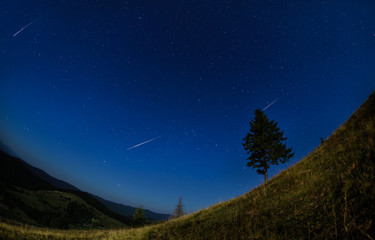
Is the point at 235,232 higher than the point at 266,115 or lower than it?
lower

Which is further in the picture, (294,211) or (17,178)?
(17,178)

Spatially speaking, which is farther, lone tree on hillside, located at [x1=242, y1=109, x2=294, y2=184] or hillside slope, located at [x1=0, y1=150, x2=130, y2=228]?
hillside slope, located at [x1=0, y1=150, x2=130, y2=228]

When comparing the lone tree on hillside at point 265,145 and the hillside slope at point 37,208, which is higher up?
the lone tree on hillside at point 265,145

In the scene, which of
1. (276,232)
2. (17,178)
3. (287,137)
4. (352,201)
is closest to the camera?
(352,201)

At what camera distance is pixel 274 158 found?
2245 centimetres

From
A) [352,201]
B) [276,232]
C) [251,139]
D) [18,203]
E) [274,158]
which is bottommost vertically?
[18,203]

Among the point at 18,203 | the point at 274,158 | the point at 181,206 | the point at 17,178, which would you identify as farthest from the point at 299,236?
the point at 17,178

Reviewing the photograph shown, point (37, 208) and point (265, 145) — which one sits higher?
point (265, 145)

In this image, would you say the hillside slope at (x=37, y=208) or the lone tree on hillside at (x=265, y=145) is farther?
the hillside slope at (x=37, y=208)

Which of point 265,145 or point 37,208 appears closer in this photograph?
point 265,145

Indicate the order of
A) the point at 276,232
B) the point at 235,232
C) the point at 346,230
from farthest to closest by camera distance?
1. the point at 235,232
2. the point at 276,232
3. the point at 346,230

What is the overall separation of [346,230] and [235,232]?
2210 mm

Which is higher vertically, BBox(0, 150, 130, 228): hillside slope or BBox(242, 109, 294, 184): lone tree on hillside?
BBox(242, 109, 294, 184): lone tree on hillside

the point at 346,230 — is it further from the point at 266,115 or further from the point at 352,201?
the point at 266,115
